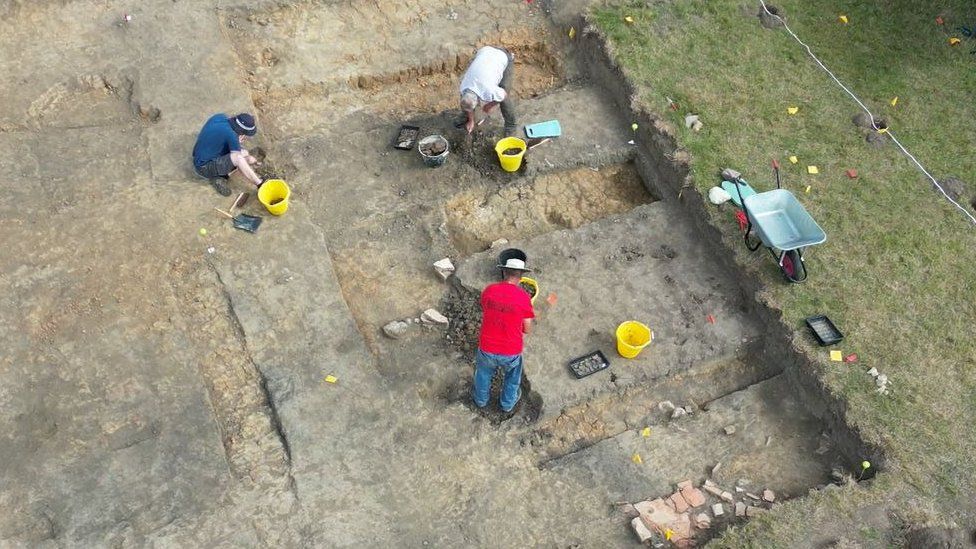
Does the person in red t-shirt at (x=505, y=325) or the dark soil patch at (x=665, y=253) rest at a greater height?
the person in red t-shirt at (x=505, y=325)

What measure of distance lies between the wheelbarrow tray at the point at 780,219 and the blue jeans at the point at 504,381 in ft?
8.58

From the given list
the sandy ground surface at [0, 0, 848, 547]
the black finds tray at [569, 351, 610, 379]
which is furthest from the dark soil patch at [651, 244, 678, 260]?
the black finds tray at [569, 351, 610, 379]

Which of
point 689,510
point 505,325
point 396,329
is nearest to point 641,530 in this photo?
point 689,510

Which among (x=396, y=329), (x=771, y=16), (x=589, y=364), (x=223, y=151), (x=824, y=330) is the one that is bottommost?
(x=396, y=329)

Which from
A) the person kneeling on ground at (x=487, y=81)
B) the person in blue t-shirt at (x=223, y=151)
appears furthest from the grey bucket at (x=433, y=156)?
the person in blue t-shirt at (x=223, y=151)

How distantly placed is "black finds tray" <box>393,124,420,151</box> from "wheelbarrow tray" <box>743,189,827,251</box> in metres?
3.64

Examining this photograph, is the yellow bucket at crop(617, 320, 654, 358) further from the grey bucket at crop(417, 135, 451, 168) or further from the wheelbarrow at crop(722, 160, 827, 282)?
the grey bucket at crop(417, 135, 451, 168)

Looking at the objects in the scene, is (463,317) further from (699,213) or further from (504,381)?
(699,213)

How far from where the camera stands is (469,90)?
24.0 feet

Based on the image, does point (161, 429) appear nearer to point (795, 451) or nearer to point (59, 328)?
point (59, 328)

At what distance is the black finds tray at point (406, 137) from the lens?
772 centimetres

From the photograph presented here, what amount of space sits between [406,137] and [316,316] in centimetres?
254

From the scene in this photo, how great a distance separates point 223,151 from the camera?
7.03 m

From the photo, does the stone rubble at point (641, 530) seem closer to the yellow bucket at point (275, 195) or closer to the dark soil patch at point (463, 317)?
the dark soil patch at point (463, 317)
